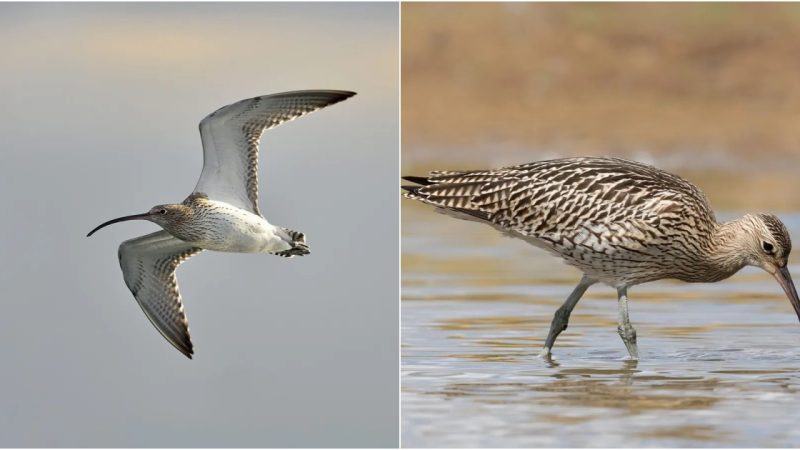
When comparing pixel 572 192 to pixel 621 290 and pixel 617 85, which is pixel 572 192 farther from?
pixel 617 85

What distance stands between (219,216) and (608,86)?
45.3 feet

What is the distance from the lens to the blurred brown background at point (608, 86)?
20625 mm

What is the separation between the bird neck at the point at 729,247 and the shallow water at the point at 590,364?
1.71 ft

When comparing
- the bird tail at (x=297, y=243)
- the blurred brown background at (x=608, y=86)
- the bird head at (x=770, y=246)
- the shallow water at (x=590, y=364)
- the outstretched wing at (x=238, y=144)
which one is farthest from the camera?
the blurred brown background at (x=608, y=86)

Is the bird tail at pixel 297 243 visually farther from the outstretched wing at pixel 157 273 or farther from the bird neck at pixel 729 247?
the bird neck at pixel 729 247

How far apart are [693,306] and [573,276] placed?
178 centimetres

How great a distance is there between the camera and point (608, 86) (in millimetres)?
22188

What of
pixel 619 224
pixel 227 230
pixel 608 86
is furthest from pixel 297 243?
pixel 608 86

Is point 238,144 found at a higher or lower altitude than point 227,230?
higher

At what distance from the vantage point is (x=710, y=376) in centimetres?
875

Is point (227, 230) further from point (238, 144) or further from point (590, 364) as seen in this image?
point (590, 364)

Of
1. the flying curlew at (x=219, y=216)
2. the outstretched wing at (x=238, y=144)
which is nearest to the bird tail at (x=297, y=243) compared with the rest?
the flying curlew at (x=219, y=216)

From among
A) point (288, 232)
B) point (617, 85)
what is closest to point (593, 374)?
point (288, 232)

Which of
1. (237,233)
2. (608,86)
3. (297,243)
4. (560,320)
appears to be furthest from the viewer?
(608,86)
